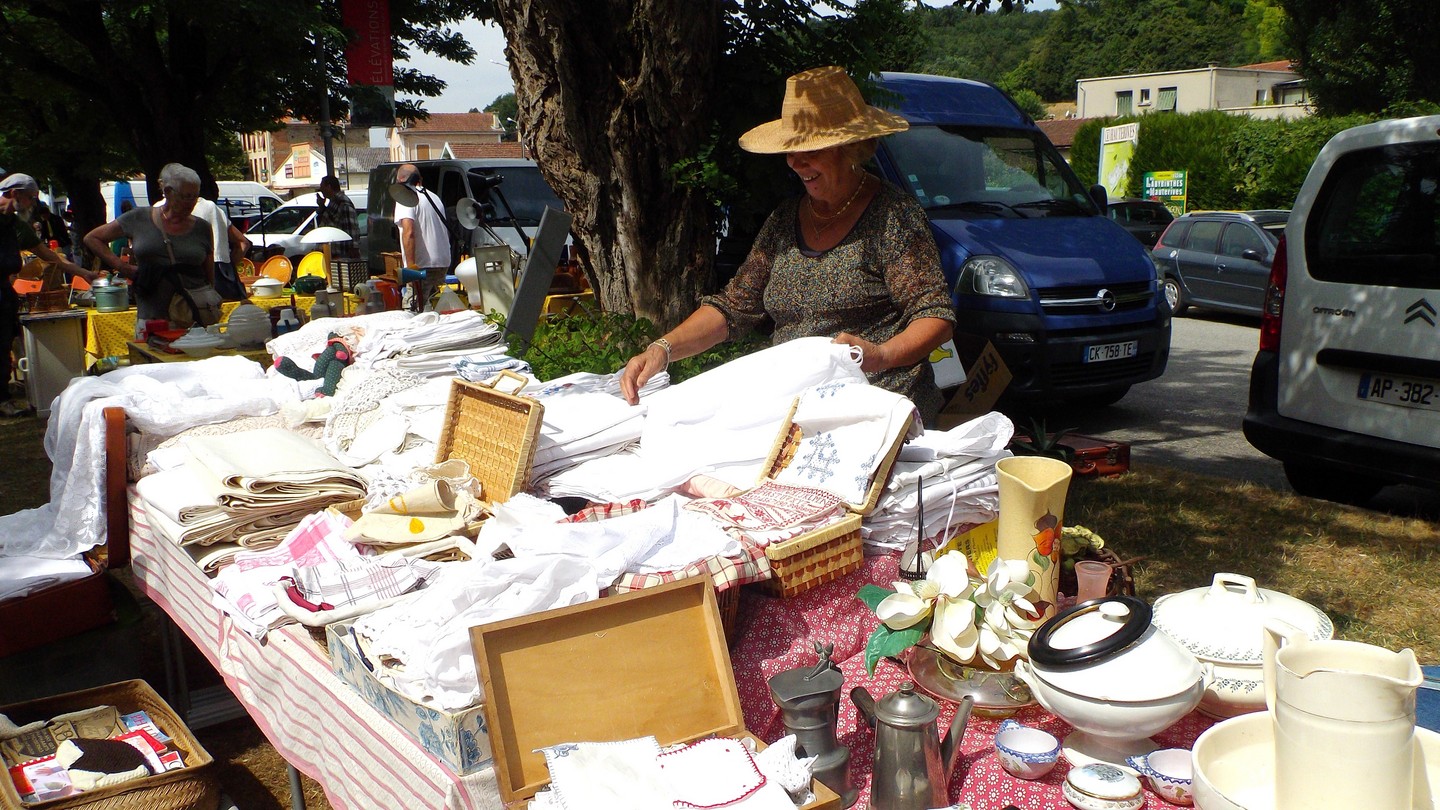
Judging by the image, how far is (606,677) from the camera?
5.40ft

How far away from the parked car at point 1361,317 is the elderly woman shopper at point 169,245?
545 cm

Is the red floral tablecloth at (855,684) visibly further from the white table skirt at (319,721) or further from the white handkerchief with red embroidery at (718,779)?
the white table skirt at (319,721)

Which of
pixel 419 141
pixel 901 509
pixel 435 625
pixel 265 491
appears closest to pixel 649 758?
pixel 435 625

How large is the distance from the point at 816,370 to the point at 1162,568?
2.51m

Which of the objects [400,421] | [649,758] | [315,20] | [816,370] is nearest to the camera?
[649,758]

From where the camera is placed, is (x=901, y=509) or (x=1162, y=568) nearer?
(x=901, y=509)

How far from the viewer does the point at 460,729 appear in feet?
5.21

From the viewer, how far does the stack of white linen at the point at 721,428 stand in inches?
99.3

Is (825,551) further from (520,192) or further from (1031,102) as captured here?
(1031,102)

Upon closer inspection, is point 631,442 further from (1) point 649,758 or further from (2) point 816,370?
(1) point 649,758

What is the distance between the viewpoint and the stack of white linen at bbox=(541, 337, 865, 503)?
252 cm

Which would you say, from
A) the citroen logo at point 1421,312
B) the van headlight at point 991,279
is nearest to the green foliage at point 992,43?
the van headlight at point 991,279

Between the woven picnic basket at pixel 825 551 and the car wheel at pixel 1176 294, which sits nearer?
the woven picnic basket at pixel 825 551

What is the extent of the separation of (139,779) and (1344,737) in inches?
93.3
